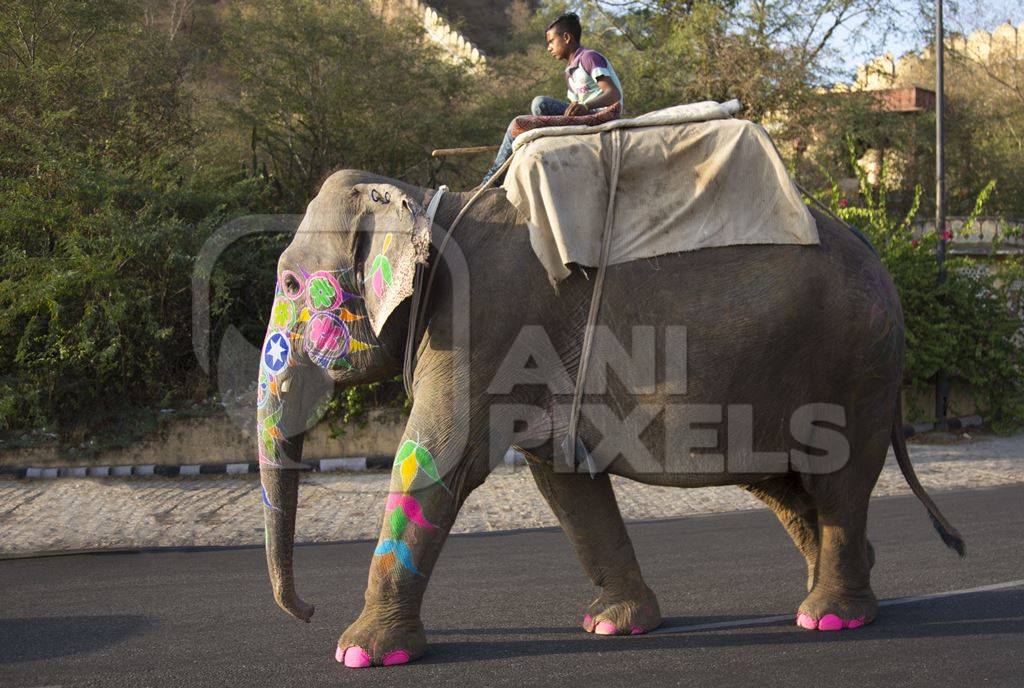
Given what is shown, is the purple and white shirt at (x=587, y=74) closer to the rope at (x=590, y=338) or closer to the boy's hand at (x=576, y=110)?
the boy's hand at (x=576, y=110)

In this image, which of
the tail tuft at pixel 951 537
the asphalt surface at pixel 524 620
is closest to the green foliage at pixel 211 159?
the asphalt surface at pixel 524 620

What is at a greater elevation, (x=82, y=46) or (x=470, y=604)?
(x=82, y=46)

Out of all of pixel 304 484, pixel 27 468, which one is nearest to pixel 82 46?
pixel 27 468

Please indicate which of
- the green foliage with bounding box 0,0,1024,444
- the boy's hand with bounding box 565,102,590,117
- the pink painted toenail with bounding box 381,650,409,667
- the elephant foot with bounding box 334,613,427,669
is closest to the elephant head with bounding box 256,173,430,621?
the elephant foot with bounding box 334,613,427,669

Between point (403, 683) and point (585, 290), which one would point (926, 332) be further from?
point (403, 683)

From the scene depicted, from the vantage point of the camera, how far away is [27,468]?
10273mm

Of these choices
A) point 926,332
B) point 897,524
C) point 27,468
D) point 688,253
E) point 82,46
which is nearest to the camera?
point 688,253

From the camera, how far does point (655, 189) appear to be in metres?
4.71

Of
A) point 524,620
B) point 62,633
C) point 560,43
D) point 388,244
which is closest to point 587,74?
point 560,43

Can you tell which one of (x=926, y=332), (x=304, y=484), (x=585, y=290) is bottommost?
(x=304, y=484)

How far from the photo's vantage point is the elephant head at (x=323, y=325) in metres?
4.66

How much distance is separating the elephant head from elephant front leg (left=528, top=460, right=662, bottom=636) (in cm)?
104

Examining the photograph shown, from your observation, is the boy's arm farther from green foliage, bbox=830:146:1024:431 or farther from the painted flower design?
green foliage, bbox=830:146:1024:431

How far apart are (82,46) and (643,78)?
36.0 ft
